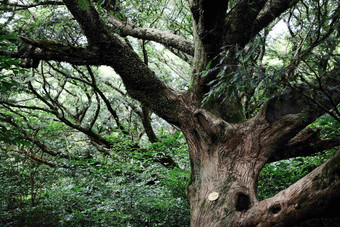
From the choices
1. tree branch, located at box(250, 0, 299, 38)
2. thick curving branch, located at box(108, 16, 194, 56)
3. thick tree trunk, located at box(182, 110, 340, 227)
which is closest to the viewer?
thick tree trunk, located at box(182, 110, 340, 227)

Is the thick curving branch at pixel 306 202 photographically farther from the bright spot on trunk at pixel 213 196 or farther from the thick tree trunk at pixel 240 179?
the bright spot on trunk at pixel 213 196

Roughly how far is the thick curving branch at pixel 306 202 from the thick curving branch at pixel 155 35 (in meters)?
2.78

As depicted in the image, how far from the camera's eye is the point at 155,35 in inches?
181

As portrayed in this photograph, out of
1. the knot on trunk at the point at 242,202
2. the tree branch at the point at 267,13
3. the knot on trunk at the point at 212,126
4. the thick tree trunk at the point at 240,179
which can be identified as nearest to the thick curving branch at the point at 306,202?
the thick tree trunk at the point at 240,179

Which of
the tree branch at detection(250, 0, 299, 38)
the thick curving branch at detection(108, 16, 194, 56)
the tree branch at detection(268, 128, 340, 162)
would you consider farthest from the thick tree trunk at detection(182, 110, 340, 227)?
the thick curving branch at detection(108, 16, 194, 56)

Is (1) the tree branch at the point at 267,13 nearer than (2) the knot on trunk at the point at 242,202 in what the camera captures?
No

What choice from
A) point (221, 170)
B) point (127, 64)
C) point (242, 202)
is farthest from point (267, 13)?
point (242, 202)

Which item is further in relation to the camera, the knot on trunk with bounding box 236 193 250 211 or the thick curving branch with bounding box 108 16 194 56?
the thick curving branch with bounding box 108 16 194 56

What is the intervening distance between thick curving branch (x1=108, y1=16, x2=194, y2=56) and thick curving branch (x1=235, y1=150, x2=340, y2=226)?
2777 mm

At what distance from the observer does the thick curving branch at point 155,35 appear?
427 cm

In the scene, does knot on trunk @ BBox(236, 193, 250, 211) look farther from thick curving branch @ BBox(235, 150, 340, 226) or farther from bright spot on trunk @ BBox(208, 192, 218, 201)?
bright spot on trunk @ BBox(208, 192, 218, 201)

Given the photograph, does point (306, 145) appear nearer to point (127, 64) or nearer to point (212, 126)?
point (212, 126)

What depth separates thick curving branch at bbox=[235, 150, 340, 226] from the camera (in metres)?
1.95

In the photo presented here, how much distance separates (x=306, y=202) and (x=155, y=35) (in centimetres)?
369
